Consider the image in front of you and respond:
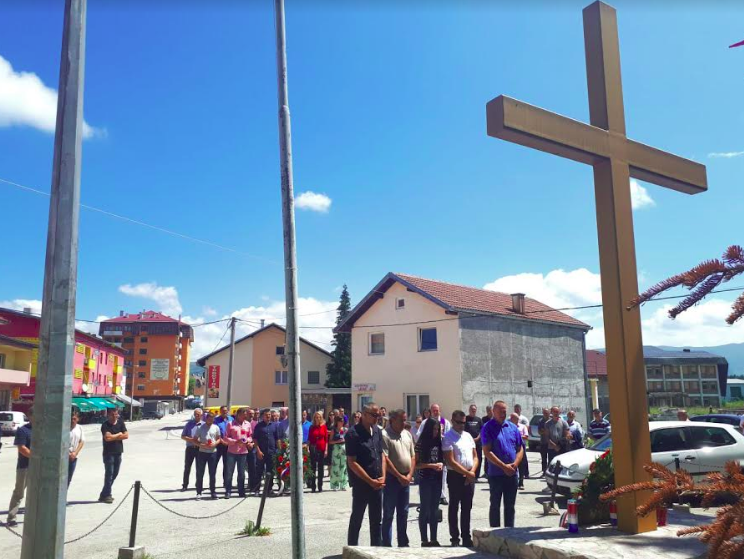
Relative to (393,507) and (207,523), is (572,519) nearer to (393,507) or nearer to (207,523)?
(393,507)

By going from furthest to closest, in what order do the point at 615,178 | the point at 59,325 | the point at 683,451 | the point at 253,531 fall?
the point at 683,451 → the point at 253,531 → the point at 615,178 → the point at 59,325

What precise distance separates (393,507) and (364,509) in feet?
1.56

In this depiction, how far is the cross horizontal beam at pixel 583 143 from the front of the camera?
5430mm

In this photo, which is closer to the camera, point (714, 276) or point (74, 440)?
point (714, 276)

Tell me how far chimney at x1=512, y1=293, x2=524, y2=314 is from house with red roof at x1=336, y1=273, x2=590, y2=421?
52 mm

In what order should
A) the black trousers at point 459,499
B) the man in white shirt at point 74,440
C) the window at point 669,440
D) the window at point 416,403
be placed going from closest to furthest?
the black trousers at point 459,499 < the man in white shirt at point 74,440 < the window at point 669,440 < the window at point 416,403

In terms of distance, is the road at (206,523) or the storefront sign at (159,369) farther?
the storefront sign at (159,369)

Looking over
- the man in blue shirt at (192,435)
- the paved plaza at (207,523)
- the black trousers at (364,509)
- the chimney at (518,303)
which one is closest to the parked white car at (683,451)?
the paved plaza at (207,523)

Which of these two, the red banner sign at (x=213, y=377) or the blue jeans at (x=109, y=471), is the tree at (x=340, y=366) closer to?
the red banner sign at (x=213, y=377)

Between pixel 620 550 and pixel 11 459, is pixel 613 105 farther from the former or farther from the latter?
pixel 11 459

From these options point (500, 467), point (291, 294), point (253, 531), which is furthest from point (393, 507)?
point (291, 294)

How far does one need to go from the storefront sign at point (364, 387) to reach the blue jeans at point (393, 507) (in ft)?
78.7

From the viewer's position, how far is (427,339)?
98.7 feet

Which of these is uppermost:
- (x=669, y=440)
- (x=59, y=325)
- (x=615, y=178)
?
(x=615, y=178)
